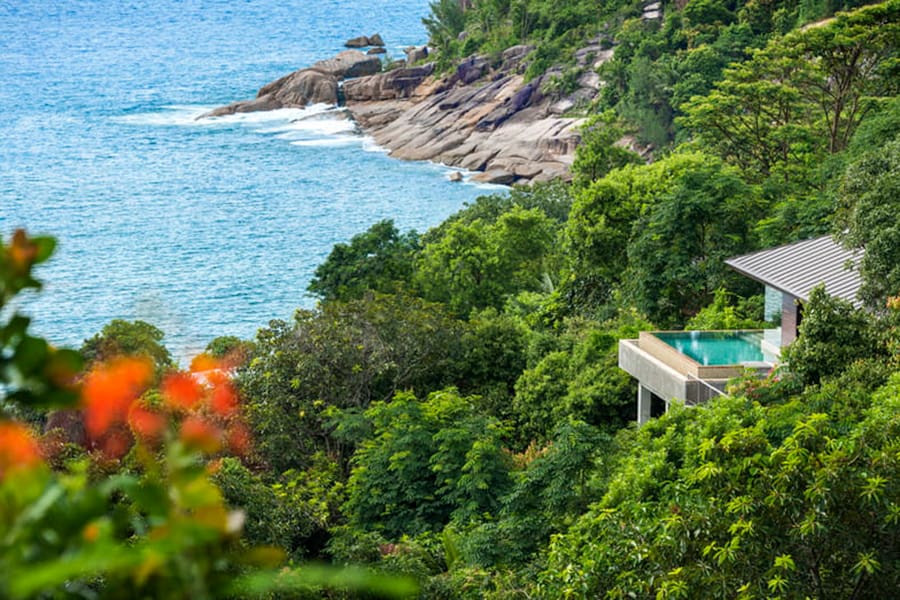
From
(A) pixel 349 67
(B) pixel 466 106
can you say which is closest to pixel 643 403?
(B) pixel 466 106

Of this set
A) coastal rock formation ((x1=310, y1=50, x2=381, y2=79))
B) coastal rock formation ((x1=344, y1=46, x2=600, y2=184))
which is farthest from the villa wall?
coastal rock formation ((x1=310, y1=50, x2=381, y2=79))

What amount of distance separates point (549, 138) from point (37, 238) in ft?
226

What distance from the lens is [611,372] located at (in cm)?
2203

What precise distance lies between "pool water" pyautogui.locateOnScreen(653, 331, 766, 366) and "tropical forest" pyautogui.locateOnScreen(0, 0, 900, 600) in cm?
172

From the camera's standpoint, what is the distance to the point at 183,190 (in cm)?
7431

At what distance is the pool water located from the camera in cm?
1873

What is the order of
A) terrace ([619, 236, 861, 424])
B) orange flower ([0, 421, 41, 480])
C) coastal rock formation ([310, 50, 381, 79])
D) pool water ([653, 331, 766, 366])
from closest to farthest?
orange flower ([0, 421, 41, 480]), terrace ([619, 236, 861, 424]), pool water ([653, 331, 766, 366]), coastal rock formation ([310, 50, 381, 79])

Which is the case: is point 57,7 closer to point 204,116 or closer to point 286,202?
point 204,116

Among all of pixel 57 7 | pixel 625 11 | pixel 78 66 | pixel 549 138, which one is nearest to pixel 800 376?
pixel 549 138

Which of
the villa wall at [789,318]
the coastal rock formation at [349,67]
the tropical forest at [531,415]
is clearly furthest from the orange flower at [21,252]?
the coastal rock formation at [349,67]

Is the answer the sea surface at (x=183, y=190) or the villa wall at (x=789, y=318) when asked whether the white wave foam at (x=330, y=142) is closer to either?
the sea surface at (x=183, y=190)

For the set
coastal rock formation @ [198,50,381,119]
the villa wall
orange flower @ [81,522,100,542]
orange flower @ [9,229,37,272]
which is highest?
orange flower @ [9,229,37,272]

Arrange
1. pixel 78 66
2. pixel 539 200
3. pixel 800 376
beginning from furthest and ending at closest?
pixel 78 66, pixel 539 200, pixel 800 376

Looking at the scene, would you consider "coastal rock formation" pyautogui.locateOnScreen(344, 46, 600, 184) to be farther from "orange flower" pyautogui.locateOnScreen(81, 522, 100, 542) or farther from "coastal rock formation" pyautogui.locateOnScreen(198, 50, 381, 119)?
"orange flower" pyautogui.locateOnScreen(81, 522, 100, 542)
